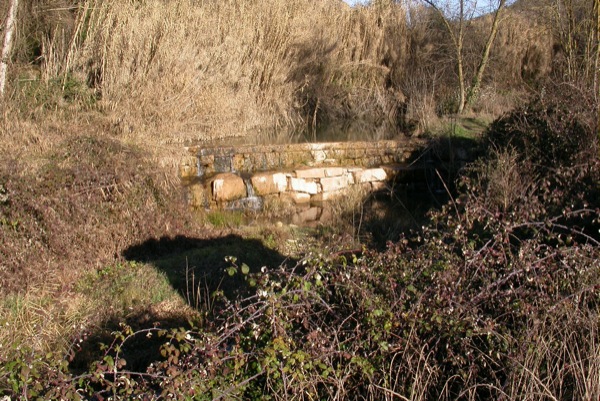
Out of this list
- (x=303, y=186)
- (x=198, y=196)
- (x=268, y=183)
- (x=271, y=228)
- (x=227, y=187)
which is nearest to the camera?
(x=271, y=228)

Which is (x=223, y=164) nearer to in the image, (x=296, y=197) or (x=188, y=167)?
(x=188, y=167)

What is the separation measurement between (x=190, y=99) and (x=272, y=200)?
104 inches

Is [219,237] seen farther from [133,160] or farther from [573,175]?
[573,175]

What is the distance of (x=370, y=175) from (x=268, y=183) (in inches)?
68.6

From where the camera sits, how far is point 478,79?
40.7ft

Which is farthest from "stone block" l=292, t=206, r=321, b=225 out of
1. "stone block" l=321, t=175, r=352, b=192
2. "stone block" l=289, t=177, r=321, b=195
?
"stone block" l=321, t=175, r=352, b=192

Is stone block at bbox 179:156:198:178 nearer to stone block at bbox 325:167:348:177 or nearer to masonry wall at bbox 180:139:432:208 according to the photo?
masonry wall at bbox 180:139:432:208

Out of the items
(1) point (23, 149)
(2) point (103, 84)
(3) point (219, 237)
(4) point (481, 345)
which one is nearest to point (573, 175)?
(4) point (481, 345)

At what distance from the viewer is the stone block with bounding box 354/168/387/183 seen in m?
9.30

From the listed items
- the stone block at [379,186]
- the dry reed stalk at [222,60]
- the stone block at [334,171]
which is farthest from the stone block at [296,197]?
the dry reed stalk at [222,60]

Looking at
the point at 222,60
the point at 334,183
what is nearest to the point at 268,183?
the point at 334,183

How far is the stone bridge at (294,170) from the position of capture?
8.36m

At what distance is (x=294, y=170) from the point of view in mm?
8953

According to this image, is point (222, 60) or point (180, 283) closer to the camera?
point (180, 283)
